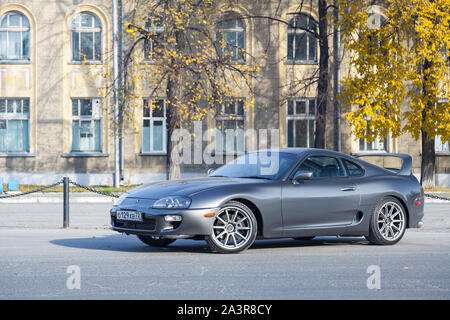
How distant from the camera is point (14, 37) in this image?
32281 millimetres

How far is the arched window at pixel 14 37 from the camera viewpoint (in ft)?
106

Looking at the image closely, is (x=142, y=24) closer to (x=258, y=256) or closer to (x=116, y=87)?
(x=116, y=87)

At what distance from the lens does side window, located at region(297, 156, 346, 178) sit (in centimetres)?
1064

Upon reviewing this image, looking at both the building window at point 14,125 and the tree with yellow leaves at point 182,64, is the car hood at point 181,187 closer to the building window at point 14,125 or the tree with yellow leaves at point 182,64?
the tree with yellow leaves at point 182,64

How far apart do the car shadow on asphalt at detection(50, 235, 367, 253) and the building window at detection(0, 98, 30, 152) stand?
69.4 ft

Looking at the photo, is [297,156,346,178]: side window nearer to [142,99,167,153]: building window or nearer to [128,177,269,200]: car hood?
[128,177,269,200]: car hood

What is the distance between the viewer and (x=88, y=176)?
32062 mm

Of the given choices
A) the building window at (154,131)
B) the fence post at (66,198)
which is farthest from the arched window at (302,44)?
the fence post at (66,198)

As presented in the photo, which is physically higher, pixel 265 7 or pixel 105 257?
pixel 265 7

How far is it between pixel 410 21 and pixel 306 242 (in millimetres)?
17842

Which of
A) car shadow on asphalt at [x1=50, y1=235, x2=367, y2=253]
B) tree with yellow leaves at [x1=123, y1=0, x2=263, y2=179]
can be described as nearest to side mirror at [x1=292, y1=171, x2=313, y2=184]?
→ car shadow on asphalt at [x1=50, y1=235, x2=367, y2=253]

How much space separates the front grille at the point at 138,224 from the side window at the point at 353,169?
311cm
